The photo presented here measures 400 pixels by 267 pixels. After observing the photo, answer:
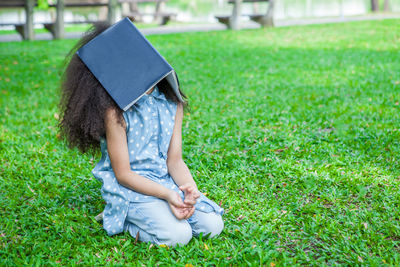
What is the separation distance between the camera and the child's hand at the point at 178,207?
221 cm

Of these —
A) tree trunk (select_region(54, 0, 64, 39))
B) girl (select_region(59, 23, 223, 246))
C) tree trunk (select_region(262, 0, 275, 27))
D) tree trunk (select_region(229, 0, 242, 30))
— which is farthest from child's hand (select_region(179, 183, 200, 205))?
tree trunk (select_region(262, 0, 275, 27))

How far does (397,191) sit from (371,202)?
228mm

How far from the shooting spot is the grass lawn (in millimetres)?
2230

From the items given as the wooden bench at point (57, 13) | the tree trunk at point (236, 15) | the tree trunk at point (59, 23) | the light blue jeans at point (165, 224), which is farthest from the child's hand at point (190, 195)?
the tree trunk at point (236, 15)

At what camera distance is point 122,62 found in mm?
2145

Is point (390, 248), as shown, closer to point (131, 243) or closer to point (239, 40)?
point (131, 243)

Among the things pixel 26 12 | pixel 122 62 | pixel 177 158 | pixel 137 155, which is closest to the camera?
pixel 122 62

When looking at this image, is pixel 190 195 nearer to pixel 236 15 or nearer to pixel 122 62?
pixel 122 62

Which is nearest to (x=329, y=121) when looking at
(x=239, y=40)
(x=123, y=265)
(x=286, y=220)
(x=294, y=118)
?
(x=294, y=118)

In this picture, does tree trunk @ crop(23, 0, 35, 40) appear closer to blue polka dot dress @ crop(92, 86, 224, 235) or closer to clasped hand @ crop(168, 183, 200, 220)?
blue polka dot dress @ crop(92, 86, 224, 235)

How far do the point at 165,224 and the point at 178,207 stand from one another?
0.36 ft

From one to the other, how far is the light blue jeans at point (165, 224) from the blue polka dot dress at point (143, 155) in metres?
0.04

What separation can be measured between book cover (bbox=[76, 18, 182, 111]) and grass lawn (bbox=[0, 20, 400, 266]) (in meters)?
0.81

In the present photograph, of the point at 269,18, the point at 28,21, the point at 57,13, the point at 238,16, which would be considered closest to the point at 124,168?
the point at 57,13
